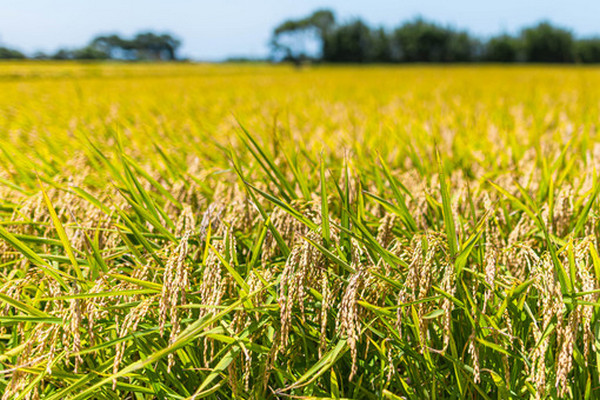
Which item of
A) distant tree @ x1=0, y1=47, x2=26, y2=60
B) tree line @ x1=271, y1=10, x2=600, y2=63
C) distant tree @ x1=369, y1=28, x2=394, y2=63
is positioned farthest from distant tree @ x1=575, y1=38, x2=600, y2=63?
distant tree @ x1=0, y1=47, x2=26, y2=60

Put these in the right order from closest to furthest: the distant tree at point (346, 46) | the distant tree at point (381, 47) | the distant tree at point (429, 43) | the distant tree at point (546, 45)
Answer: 1. the distant tree at point (546, 45)
2. the distant tree at point (429, 43)
3. the distant tree at point (381, 47)
4. the distant tree at point (346, 46)

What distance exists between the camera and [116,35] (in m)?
98.8

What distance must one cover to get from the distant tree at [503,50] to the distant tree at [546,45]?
1.39 metres

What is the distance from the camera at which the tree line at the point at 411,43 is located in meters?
62.6

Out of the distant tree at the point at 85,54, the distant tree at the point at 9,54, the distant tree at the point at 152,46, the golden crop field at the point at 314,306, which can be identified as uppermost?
the distant tree at the point at 152,46

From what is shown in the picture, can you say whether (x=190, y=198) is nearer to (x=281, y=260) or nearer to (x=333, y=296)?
(x=281, y=260)

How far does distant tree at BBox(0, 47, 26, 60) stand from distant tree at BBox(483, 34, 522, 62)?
223 ft

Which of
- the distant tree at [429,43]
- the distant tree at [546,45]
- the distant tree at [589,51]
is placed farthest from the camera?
the distant tree at [429,43]

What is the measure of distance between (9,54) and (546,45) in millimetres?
74751

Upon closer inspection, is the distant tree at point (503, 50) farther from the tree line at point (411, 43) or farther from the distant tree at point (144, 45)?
the distant tree at point (144, 45)

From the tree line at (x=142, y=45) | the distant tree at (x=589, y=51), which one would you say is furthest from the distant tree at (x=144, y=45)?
the distant tree at (x=589, y=51)

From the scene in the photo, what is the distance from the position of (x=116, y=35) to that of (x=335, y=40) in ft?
197

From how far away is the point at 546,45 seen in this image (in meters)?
59.2

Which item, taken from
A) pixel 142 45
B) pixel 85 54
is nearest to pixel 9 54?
pixel 85 54
